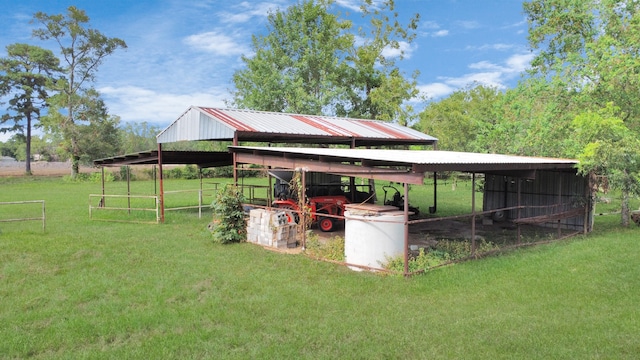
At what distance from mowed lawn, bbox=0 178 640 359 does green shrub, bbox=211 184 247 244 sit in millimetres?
757

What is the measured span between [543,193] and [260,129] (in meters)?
10.4

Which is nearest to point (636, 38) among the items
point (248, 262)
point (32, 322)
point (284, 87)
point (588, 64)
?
point (588, 64)

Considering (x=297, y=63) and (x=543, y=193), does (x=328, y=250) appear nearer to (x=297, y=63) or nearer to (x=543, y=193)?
(x=543, y=193)

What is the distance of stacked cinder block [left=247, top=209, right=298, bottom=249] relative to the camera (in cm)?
1195

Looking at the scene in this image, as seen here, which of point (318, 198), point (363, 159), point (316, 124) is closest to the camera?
point (363, 159)

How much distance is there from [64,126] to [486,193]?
38919 millimetres

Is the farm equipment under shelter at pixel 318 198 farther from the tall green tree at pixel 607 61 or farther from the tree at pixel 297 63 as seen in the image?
the tree at pixel 297 63

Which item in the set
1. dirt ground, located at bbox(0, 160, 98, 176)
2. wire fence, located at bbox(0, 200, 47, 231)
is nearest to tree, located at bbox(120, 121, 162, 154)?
dirt ground, located at bbox(0, 160, 98, 176)

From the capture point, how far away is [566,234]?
1414 cm

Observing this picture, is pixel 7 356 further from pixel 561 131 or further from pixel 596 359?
Result: pixel 561 131

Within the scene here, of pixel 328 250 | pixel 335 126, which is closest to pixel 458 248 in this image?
pixel 328 250

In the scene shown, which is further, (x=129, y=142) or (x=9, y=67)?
(x=129, y=142)

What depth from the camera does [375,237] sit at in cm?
955

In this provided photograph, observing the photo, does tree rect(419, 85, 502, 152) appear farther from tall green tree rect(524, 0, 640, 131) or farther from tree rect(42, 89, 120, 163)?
tree rect(42, 89, 120, 163)
